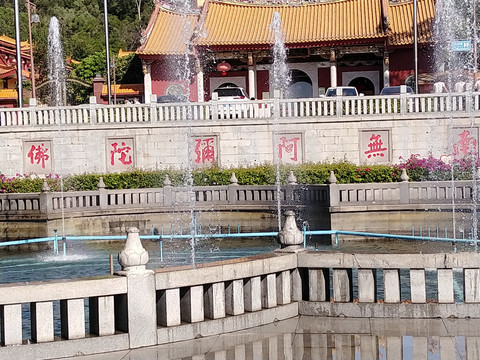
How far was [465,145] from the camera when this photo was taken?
31406 millimetres

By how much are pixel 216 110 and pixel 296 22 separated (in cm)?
1542

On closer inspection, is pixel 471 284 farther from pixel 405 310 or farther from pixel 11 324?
pixel 11 324

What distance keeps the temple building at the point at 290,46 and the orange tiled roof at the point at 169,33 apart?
49 millimetres

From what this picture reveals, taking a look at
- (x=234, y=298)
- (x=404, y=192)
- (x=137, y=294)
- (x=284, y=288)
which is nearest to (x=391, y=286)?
(x=284, y=288)

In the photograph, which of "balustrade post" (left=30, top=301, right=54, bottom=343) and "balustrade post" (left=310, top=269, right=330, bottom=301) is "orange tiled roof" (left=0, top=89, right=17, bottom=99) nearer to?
"balustrade post" (left=310, top=269, right=330, bottom=301)

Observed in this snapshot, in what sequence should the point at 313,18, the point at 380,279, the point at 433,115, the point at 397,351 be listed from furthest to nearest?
the point at 313,18 < the point at 433,115 < the point at 380,279 < the point at 397,351

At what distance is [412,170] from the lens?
2856 cm

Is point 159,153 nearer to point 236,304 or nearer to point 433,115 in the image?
point 433,115

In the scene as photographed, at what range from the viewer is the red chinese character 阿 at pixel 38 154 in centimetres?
3234

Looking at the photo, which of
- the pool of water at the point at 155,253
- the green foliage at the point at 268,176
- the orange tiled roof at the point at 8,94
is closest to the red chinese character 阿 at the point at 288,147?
the green foliage at the point at 268,176

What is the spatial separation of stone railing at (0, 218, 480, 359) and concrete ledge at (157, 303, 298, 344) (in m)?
0.01

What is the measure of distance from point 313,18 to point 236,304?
37082mm

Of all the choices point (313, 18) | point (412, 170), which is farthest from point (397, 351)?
point (313, 18)

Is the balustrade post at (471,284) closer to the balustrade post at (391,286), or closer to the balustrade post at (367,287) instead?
the balustrade post at (391,286)
